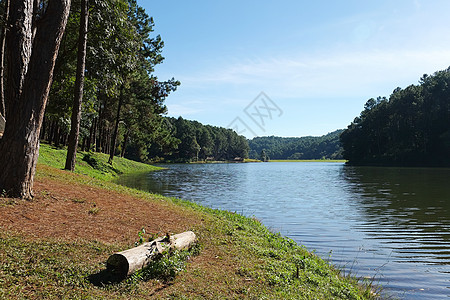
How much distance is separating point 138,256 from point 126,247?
1304mm

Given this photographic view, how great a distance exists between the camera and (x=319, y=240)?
11.8 metres

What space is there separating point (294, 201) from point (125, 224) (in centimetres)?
1522

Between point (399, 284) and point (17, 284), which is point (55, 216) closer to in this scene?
point (17, 284)

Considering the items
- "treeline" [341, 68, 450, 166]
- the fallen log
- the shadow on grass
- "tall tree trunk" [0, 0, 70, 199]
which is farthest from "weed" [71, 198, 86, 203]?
"treeline" [341, 68, 450, 166]

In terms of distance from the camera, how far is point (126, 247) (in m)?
6.79

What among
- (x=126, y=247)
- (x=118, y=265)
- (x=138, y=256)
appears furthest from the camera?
(x=126, y=247)

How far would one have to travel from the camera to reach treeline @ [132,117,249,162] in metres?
128

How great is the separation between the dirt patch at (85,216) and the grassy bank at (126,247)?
2 centimetres

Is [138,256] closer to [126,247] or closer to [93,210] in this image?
[126,247]

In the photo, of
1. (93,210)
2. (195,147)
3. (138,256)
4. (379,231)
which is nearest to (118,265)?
(138,256)

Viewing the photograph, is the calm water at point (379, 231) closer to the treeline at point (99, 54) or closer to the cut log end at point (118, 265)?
the cut log end at point (118, 265)

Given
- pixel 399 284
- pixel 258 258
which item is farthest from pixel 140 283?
pixel 399 284

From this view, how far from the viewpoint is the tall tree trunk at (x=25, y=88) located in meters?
7.91

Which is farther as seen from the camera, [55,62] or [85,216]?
[55,62]
